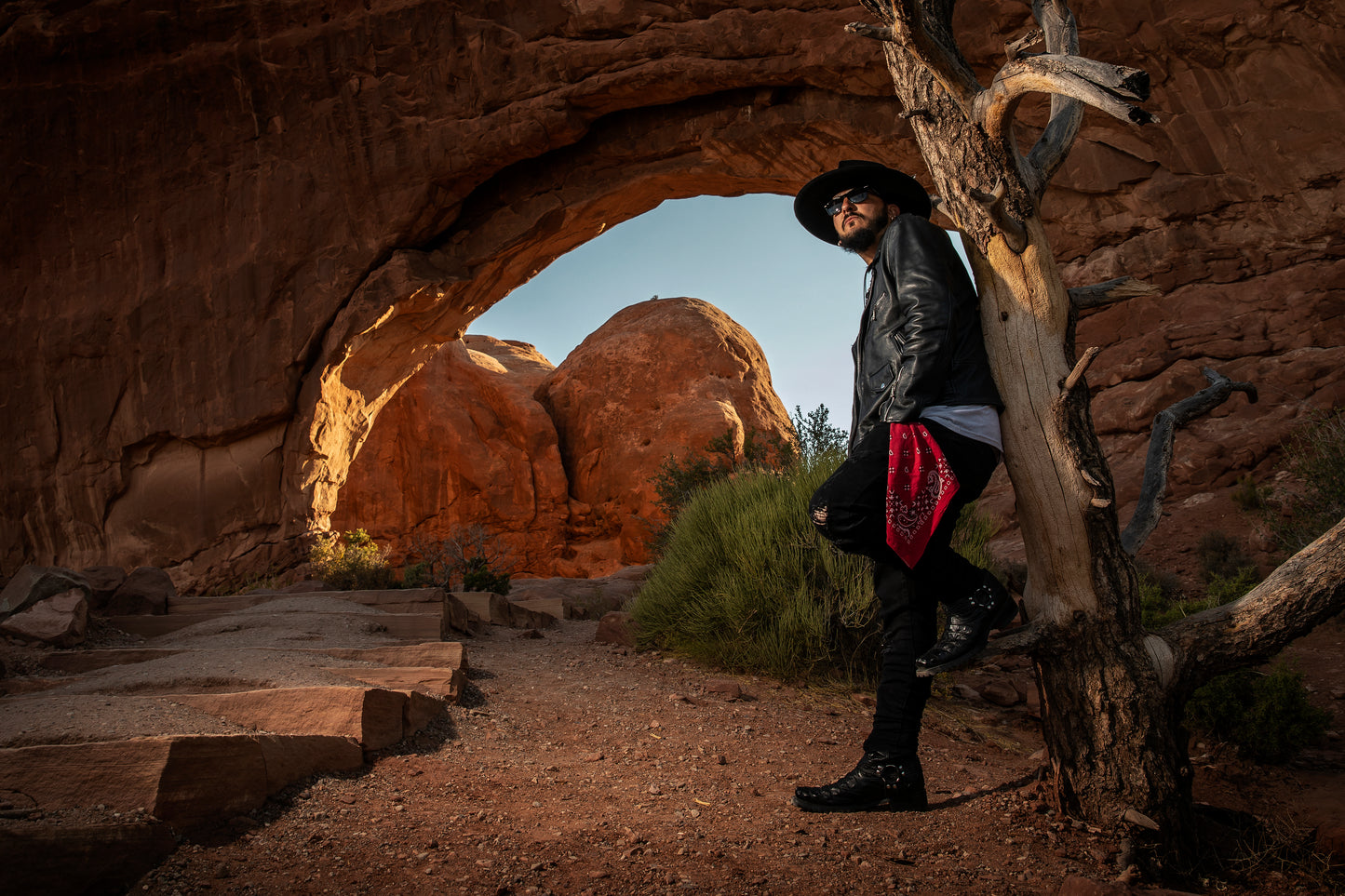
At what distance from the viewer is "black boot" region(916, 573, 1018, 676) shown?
2566mm

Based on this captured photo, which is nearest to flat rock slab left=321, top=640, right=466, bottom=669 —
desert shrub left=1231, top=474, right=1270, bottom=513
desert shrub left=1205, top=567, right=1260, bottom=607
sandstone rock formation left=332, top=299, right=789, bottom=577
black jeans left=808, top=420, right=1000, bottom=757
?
black jeans left=808, top=420, right=1000, bottom=757

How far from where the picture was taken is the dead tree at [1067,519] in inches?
102

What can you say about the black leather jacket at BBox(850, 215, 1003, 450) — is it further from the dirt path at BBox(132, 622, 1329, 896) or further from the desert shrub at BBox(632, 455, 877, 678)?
the desert shrub at BBox(632, 455, 877, 678)

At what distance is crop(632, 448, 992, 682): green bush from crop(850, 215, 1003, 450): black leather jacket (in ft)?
7.40

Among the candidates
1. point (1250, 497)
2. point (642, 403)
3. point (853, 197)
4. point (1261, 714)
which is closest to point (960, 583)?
point (853, 197)

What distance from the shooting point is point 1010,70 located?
108 inches

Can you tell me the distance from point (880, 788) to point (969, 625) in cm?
59

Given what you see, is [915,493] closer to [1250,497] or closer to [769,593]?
[769,593]

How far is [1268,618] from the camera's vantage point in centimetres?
262

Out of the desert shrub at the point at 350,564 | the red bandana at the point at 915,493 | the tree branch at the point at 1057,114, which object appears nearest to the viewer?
the red bandana at the point at 915,493

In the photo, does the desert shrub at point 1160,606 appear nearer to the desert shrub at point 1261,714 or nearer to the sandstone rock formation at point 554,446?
the desert shrub at point 1261,714

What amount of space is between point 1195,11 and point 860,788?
9.38 metres

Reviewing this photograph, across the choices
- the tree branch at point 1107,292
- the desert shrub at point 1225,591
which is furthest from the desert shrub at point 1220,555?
the tree branch at point 1107,292

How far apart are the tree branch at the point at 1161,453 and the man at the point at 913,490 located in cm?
58
